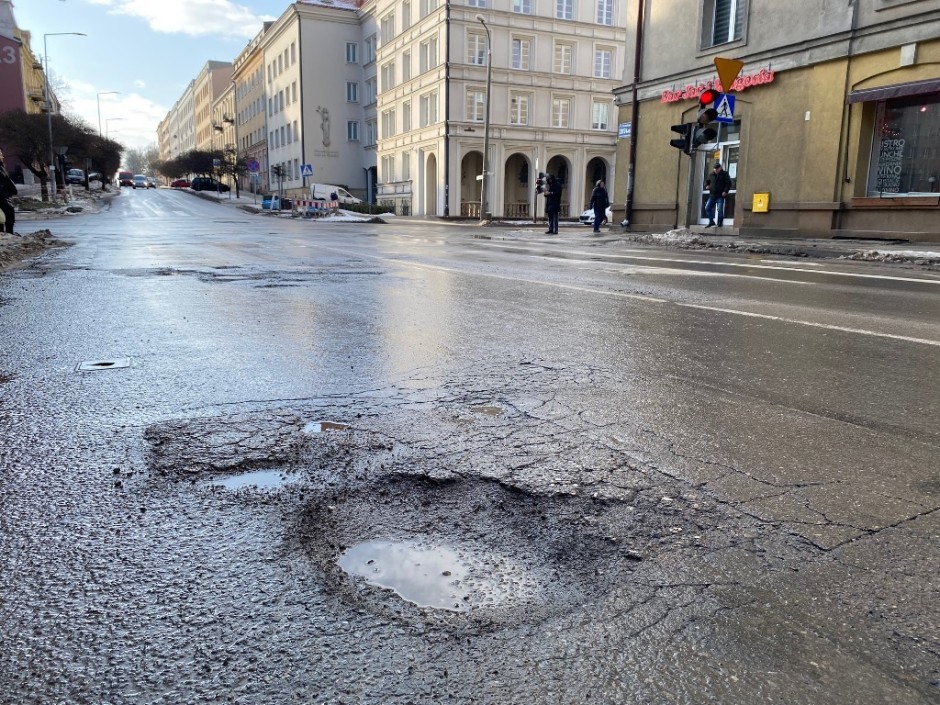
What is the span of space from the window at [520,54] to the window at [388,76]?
11.5 m

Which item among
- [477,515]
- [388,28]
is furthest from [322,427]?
[388,28]

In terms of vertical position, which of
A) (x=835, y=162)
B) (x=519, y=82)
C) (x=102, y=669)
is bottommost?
(x=102, y=669)

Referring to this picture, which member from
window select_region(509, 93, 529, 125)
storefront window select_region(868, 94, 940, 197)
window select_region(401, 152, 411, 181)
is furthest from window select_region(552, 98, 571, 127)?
storefront window select_region(868, 94, 940, 197)

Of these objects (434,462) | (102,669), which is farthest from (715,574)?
(102,669)

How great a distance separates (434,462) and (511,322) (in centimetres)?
345

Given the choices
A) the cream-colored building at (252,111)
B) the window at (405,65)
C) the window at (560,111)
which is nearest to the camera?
the window at (560,111)

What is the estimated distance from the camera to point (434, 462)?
303 cm

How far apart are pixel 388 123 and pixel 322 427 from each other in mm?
53996

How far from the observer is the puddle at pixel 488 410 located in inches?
146

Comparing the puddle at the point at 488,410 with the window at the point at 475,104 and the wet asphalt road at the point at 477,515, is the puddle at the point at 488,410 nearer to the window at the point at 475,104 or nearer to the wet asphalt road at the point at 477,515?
the wet asphalt road at the point at 477,515

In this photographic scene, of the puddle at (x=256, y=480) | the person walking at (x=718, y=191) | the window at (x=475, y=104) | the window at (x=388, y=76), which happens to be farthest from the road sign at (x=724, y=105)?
the window at (x=388, y=76)

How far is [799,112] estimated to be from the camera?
18797 millimetres

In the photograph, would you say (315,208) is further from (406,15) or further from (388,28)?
(388,28)

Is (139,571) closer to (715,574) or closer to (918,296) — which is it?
(715,574)
